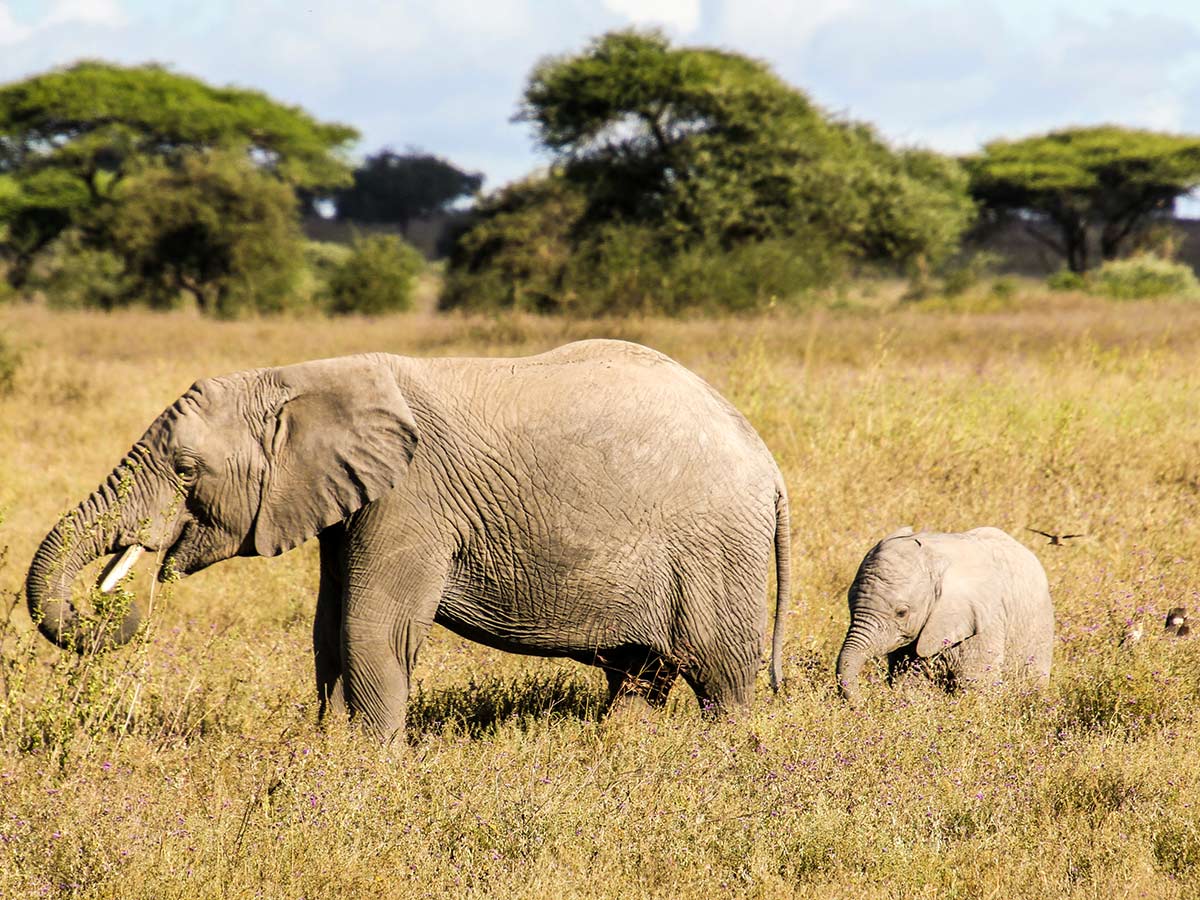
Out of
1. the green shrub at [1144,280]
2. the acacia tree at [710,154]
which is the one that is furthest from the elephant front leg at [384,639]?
the green shrub at [1144,280]

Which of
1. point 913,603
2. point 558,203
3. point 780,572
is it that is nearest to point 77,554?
point 780,572

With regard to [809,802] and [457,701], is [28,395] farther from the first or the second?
[809,802]

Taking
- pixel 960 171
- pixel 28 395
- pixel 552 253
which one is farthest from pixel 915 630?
pixel 960 171

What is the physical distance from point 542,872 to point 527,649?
3.67 feet

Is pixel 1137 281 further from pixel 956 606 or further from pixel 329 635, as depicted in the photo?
pixel 329 635

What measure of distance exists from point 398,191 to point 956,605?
261ft

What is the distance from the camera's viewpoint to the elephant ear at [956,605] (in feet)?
17.9

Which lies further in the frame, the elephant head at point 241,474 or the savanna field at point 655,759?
the elephant head at point 241,474

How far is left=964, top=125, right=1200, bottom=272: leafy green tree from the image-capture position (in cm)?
4488

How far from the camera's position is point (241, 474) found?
4.63m

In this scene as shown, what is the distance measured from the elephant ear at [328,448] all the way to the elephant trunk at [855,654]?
1.96 m

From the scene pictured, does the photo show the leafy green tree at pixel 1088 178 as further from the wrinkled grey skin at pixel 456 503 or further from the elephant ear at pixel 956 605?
the wrinkled grey skin at pixel 456 503

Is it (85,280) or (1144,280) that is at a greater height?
(1144,280)

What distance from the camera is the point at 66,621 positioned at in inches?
183
